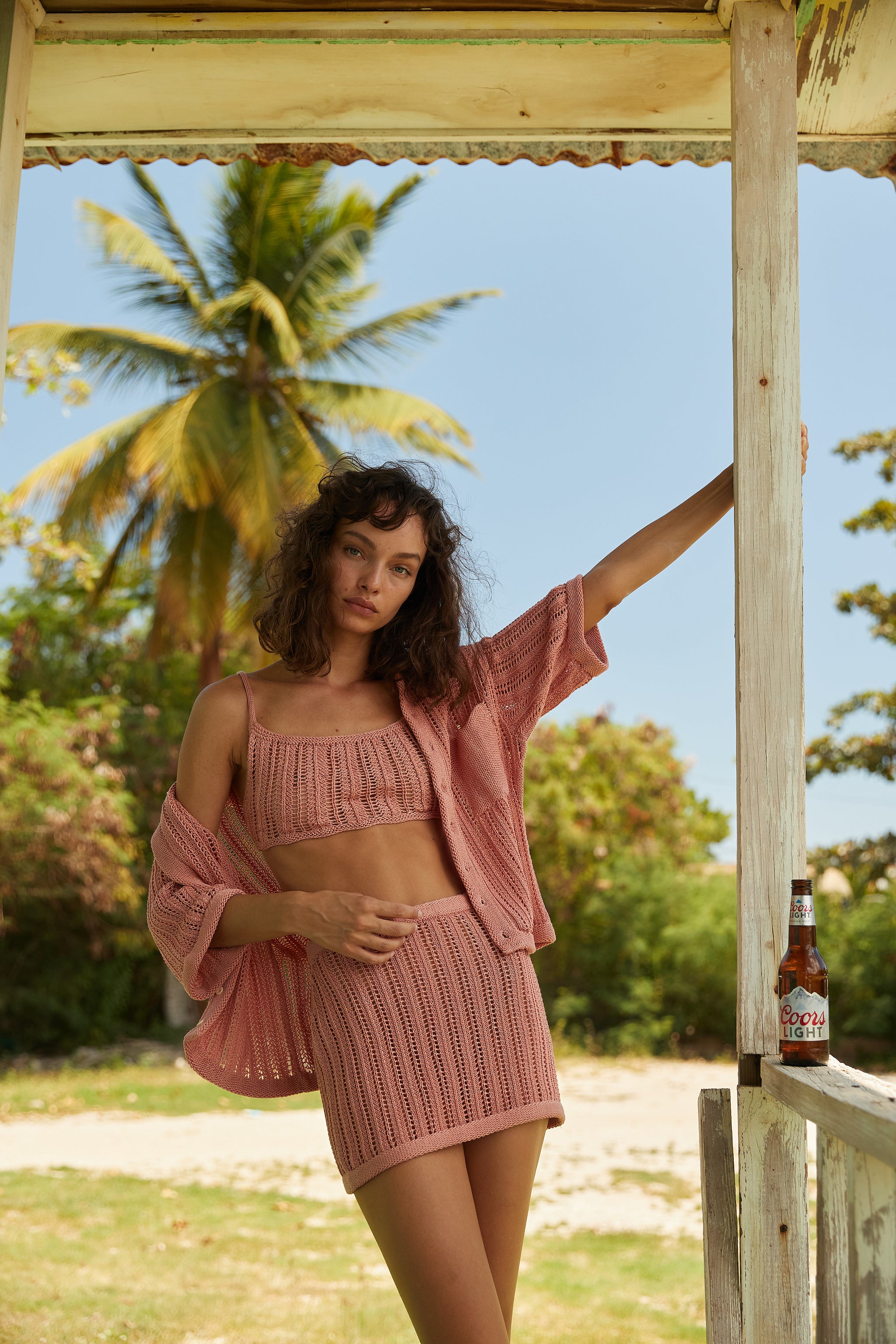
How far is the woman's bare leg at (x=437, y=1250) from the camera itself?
1766 mm

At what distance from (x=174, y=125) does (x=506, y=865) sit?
1.77 m

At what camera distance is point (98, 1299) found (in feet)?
17.2

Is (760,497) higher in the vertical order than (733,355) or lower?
lower

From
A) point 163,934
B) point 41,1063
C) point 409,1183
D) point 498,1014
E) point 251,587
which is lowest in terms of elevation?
point 41,1063

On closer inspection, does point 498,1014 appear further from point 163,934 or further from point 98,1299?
point 98,1299

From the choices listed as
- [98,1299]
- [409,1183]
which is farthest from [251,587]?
[409,1183]

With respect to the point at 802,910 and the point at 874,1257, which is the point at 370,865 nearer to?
the point at 802,910

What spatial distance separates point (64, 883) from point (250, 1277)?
7.48 m

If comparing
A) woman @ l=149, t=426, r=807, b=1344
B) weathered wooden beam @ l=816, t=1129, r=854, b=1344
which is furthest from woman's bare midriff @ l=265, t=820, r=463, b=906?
weathered wooden beam @ l=816, t=1129, r=854, b=1344

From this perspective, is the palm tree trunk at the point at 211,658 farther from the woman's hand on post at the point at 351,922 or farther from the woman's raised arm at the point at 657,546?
the woman's hand on post at the point at 351,922

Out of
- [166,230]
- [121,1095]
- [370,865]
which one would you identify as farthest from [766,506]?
[166,230]

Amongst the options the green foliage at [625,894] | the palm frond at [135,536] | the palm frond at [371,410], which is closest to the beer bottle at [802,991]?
the green foliage at [625,894]

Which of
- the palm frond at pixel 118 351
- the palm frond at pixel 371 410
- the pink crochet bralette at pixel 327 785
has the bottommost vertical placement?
the pink crochet bralette at pixel 327 785

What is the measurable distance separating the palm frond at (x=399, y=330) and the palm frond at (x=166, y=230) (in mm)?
1779
